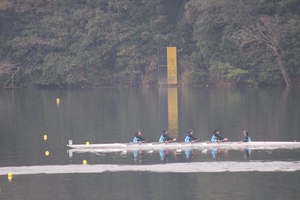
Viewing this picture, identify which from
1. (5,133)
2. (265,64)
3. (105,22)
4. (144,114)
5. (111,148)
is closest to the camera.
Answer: (111,148)

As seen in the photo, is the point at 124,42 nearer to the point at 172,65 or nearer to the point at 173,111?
the point at 172,65

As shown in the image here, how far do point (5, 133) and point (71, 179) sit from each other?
12028 millimetres

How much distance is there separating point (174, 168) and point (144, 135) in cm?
872

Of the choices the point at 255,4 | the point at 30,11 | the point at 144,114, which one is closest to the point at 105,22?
the point at 30,11

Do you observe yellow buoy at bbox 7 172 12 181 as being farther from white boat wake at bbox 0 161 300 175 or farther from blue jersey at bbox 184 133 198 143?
blue jersey at bbox 184 133 198 143

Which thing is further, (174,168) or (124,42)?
(124,42)

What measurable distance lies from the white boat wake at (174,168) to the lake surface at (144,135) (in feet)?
0.51

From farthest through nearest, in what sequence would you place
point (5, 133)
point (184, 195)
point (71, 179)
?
point (5, 133), point (71, 179), point (184, 195)

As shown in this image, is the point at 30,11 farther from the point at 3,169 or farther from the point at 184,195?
the point at 184,195

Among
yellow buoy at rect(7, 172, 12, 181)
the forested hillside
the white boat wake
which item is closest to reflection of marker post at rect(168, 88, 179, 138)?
the forested hillside

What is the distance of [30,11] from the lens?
65.2 m

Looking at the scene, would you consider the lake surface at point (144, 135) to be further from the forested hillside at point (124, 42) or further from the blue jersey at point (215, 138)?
the forested hillside at point (124, 42)

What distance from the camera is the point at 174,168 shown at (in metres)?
29.7

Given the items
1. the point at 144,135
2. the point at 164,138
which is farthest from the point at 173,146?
the point at 144,135
